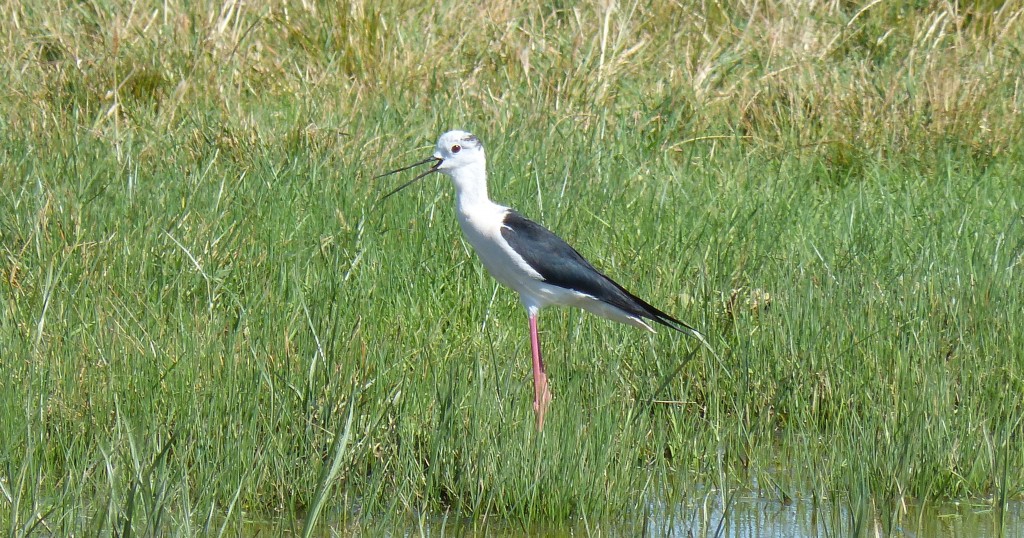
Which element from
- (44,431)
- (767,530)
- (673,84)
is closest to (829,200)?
(673,84)

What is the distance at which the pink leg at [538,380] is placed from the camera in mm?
3693

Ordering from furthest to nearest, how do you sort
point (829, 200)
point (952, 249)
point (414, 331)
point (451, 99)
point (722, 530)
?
point (451, 99), point (829, 200), point (952, 249), point (414, 331), point (722, 530)

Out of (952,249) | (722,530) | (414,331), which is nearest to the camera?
(722,530)

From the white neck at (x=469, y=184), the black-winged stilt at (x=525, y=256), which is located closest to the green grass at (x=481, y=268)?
the black-winged stilt at (x=525, y=256)

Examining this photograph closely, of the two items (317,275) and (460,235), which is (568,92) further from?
(317,275)

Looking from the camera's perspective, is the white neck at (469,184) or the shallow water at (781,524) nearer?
the shallow water at (781,524)

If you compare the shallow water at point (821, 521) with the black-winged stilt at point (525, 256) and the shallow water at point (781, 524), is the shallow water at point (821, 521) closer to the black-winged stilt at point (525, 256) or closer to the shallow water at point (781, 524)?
the shallow water at point (781, 524)

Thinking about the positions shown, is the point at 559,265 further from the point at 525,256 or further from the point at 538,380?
the point at 538,380

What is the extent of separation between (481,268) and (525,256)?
746 mm

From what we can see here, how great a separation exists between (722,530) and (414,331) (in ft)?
4.59

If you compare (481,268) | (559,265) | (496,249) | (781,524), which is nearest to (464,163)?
(496,249)

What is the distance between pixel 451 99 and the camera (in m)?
6.67

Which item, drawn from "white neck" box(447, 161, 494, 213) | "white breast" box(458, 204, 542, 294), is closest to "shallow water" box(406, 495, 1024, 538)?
"white breast" box(458, 204, 542, 294)

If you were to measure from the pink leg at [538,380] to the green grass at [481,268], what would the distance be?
0.07 meters
